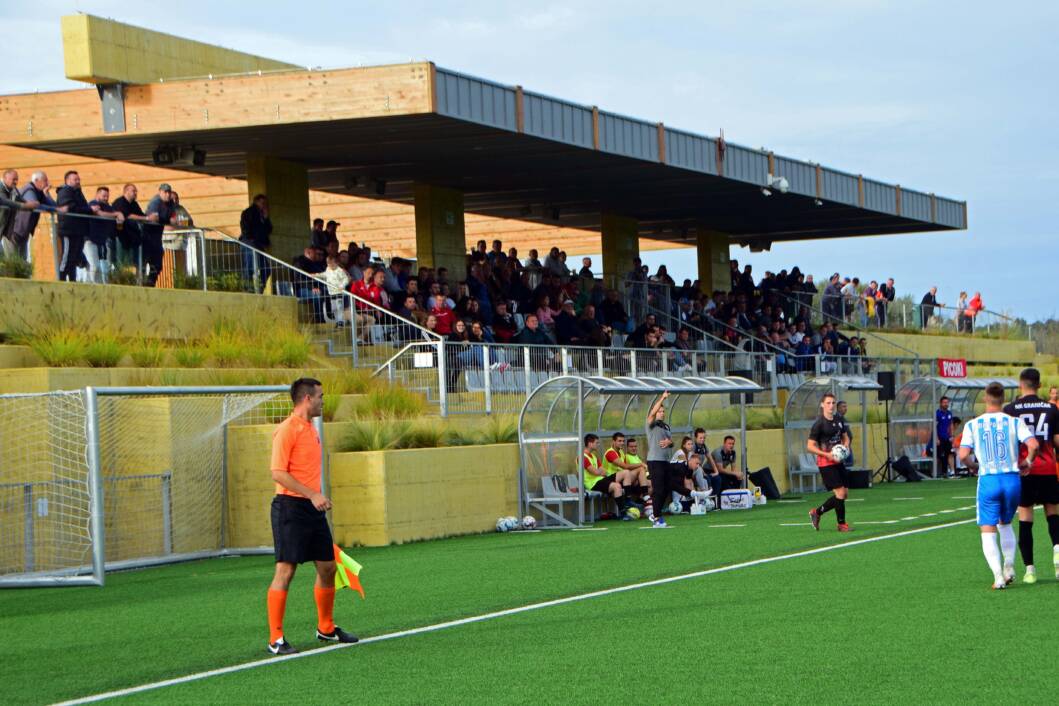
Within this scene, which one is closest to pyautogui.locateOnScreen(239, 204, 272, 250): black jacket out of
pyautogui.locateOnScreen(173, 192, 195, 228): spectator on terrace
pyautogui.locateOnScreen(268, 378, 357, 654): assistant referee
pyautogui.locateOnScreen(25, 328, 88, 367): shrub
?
pyautogui.locateOnScreen(173, 192, 195, 228): spectator on terrace

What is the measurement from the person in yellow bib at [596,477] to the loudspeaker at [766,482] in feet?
15.9

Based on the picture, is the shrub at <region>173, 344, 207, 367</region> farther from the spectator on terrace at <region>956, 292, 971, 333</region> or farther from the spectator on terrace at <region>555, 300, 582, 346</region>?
the spectator on terrace at <region>956, 292, 971, 333</region>

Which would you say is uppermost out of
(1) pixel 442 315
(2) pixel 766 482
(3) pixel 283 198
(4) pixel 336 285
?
(3) pixel 283 198

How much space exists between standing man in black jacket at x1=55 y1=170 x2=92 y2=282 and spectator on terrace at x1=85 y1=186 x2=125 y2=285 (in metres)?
0.14

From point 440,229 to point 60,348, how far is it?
52.7ft

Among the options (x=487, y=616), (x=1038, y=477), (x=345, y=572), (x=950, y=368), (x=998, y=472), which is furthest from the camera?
(x=950, y=368)

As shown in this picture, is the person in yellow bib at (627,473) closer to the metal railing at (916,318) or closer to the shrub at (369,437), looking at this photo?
the shrub at (369,437)

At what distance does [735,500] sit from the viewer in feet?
85.4

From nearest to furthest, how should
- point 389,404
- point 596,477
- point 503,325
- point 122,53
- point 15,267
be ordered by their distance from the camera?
1. point 15,267
2. point 389,404
3. point 596,477
4. point 122,53
5. point 503,325

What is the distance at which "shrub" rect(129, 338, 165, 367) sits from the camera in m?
20.9

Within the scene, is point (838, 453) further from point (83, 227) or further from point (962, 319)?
point (962, 319)

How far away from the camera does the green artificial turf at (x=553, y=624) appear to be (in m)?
9.23

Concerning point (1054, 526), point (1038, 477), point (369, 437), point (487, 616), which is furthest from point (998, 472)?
point (369, 437)

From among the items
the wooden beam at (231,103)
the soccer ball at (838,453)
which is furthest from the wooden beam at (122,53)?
the soccer ball at (838,453)
